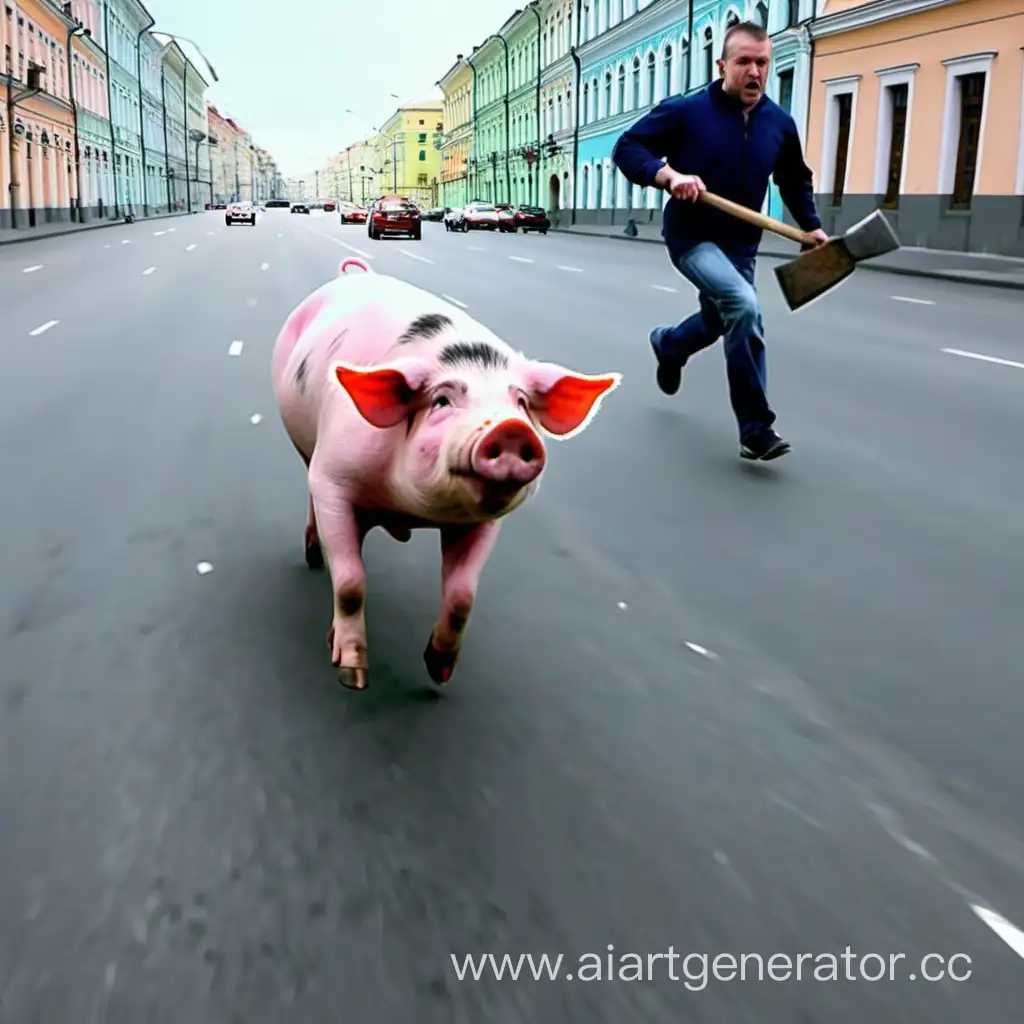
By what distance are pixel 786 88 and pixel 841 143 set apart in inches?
163

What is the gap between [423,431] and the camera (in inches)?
121

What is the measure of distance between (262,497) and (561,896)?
3974 millimetres

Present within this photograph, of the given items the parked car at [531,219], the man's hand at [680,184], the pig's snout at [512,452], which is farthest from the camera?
the parked car at [531,219]

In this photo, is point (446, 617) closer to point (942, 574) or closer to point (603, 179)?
point (942, 574)

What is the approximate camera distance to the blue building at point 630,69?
48.7 meters

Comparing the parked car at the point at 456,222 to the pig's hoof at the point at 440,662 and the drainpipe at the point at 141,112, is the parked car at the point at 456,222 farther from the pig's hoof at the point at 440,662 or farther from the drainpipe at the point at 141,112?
the pig's hoof at the point at 440,662

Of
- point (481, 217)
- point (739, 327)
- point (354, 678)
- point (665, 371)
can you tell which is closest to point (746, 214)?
point (739, 327)

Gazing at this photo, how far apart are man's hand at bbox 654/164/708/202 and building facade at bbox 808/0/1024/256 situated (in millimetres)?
23829

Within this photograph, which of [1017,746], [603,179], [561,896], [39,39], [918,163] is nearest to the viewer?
[561,896]

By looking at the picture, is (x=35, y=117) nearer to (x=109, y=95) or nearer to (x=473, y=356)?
(x=109, y=95)

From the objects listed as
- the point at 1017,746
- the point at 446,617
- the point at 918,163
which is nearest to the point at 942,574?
the point at 1017,746

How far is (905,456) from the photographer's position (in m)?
7.34

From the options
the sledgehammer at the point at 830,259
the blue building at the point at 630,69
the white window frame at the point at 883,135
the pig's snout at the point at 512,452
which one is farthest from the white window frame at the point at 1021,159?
the pig's snout at the point at 512,452

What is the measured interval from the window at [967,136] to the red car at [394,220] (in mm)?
21321
